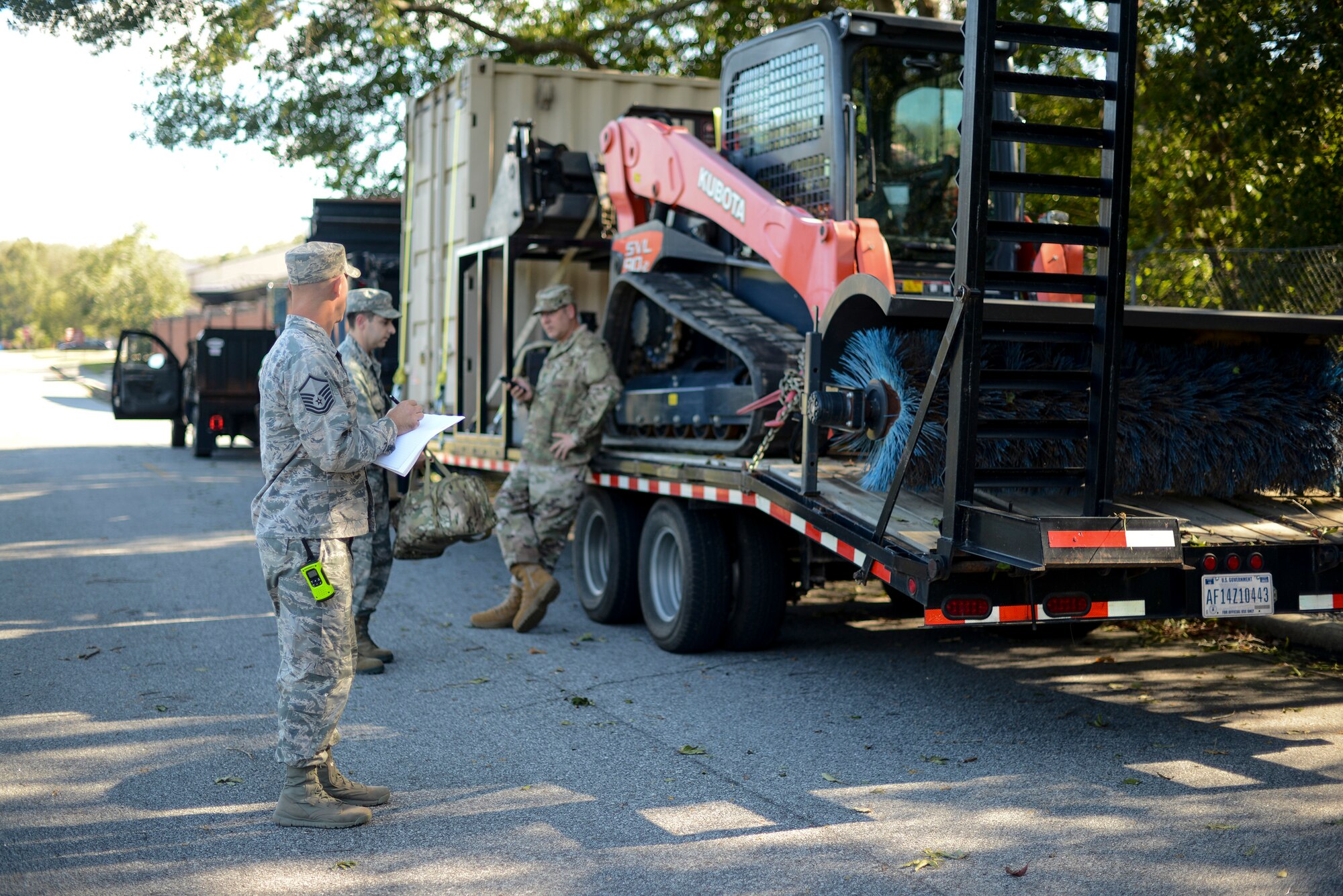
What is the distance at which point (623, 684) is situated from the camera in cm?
682

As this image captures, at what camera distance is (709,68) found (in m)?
18.2

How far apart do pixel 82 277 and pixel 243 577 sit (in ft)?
304

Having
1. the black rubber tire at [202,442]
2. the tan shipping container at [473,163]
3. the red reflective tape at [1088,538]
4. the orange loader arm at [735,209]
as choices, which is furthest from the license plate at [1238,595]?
the black rubber tire at [202,442]

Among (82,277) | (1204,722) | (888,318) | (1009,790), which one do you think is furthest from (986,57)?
(82,277)

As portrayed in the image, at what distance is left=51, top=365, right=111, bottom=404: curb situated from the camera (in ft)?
139

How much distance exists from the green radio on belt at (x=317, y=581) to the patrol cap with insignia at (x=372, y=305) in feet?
8.35

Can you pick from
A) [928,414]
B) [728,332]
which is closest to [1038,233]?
[928,414]

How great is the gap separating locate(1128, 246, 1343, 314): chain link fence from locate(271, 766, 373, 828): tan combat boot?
6.82 m

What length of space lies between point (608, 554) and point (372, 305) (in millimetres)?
2390

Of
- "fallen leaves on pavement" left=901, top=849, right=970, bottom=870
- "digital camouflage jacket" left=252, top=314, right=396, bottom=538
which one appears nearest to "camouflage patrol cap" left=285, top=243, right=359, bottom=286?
"digital camouflage jacket" left=252, top=314, right=396, bottom=538

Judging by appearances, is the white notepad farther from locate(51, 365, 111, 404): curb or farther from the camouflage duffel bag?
locate(51, 365, 111, 404): curb

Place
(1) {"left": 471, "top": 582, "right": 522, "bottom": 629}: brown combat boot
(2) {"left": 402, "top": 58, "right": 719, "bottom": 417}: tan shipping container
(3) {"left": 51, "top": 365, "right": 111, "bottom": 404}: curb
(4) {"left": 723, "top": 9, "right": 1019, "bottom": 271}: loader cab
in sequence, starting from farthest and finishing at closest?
(3) {"left": 51, "top": 365, "right": 111, "bottom": 404}: curb, (2) {"left": 402, "top": 58, "right": 719, "bottom": 417}: tan shipping container, (1) {"left": 471, "top": 582, "right": 522, "bottom": 629}: brown combat boot, (4) {"left": 723, "top": 9, "right": 1019, "bottom": 271}: loader cab

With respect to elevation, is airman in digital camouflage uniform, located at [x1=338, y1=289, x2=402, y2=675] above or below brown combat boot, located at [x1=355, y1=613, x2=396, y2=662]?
above

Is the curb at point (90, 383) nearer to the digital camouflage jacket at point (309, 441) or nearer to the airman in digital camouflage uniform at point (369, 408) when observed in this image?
the airman in digital camouflage uniform at point (369, 408)
